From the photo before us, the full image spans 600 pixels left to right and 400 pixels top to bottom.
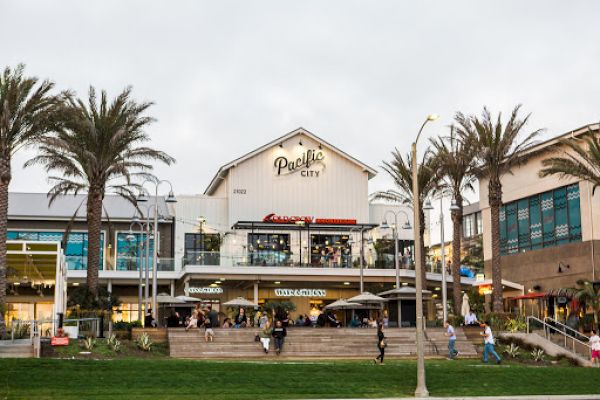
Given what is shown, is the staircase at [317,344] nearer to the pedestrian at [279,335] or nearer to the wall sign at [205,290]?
the pedestrian at [279,335]

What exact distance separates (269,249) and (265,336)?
23.6 m

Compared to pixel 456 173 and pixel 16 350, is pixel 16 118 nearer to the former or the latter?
pixel 16 350

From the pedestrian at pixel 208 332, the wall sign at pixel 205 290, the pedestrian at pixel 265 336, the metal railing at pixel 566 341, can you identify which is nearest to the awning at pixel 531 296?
the metal railing at pixel 566 341

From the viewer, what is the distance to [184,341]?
115ft

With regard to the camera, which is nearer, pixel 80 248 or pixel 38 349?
pixel 38 349

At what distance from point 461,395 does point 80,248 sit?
42525mm

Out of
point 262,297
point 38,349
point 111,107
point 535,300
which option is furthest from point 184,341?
point 535,300

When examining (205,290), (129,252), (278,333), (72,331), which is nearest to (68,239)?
(129,252)

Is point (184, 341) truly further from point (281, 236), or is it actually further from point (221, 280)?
point (281, 236)

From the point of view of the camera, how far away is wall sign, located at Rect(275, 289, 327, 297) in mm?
57781

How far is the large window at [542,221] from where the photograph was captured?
52.5m

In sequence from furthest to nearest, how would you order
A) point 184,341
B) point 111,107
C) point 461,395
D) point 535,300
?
point 535,300, point 111,107, point 184,341, point 461,395

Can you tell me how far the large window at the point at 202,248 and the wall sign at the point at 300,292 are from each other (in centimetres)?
501

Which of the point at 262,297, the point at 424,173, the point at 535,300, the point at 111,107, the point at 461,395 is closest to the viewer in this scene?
the point at 461,395
